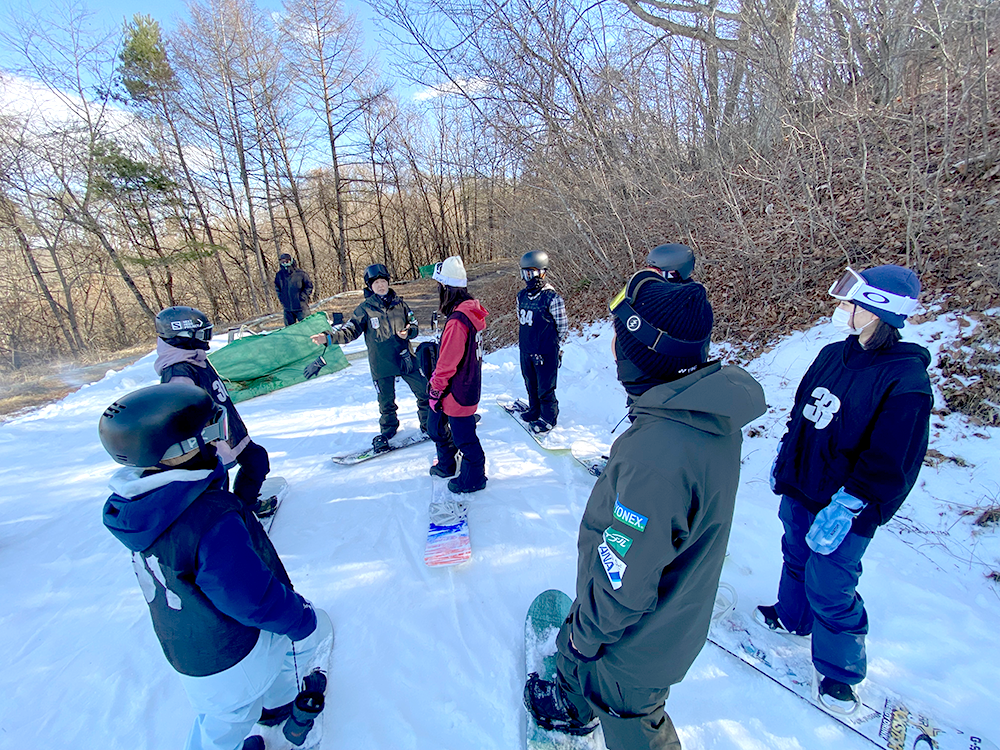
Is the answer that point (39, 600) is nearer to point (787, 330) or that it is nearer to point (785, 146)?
point (787, 330)

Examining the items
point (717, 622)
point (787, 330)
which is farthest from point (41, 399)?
point (787, 330)

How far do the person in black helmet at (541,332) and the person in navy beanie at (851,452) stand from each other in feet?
8.60

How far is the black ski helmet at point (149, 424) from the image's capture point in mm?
1222

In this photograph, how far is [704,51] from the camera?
6.42 metres

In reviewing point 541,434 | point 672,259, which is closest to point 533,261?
point 541,434

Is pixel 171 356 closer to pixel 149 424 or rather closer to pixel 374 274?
pixel 149 424

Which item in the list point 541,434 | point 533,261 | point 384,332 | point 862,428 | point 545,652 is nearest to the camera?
point 862,428

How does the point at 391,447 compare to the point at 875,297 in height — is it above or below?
below

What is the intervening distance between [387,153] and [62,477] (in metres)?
20.2

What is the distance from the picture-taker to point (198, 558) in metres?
1.35

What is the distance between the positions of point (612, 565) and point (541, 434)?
11.0ft

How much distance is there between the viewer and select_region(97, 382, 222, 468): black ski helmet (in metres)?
1.22

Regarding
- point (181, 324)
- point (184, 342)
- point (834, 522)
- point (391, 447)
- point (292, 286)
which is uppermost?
point (292, 286)

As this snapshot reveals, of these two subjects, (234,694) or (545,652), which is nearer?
(234,694)
